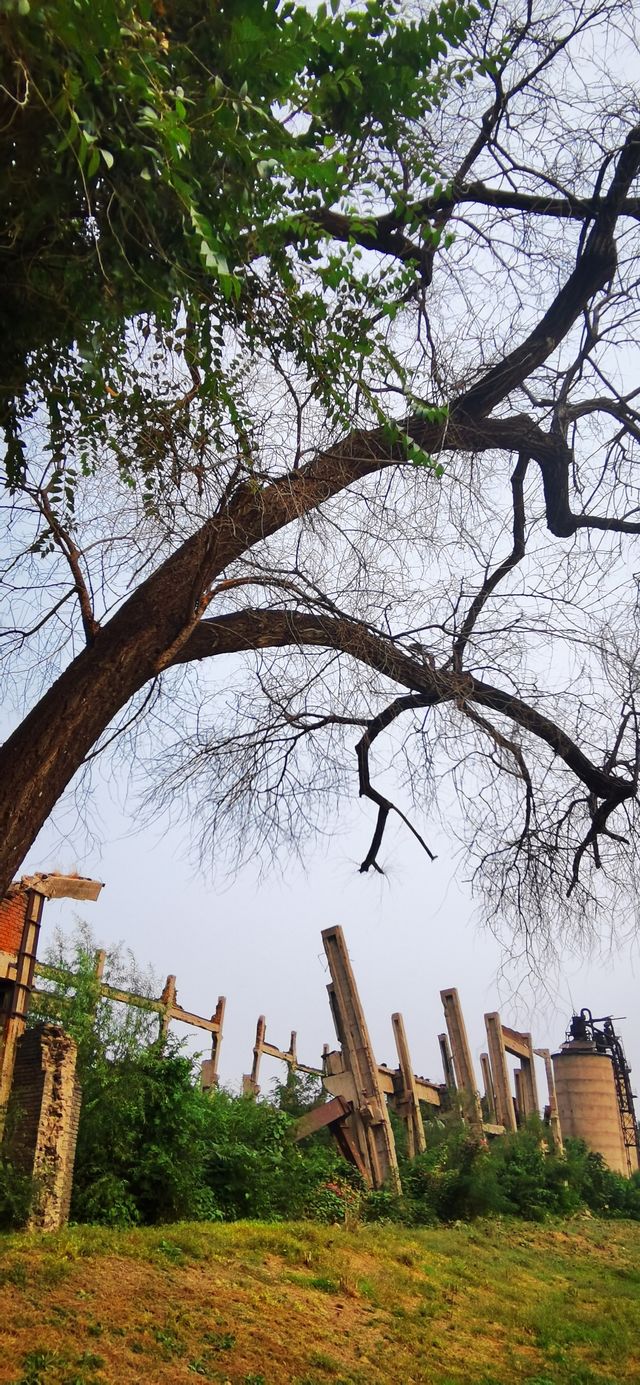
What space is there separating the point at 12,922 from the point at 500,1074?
12.1 metres

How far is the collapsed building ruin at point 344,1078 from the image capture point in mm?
10609

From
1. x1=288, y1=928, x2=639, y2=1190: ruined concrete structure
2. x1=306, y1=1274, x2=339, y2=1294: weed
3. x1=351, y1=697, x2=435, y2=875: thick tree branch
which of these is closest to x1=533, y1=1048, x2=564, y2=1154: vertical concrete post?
x1=288, y1=928, x2=639, y2=1190: ruined concrete structure

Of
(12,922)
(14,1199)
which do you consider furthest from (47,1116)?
(12,922)

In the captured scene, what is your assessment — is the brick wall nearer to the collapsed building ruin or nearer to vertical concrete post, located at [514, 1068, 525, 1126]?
the collapsed building ruin

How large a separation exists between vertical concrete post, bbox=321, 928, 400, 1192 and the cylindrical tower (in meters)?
12.3

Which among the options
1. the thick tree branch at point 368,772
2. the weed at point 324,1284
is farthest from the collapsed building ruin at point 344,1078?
the thick tree branch at point 368,772

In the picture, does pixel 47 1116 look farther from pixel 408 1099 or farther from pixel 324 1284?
pixel 408 1099

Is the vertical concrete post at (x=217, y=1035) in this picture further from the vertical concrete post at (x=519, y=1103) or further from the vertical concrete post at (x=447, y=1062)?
the vertical concrete post at (x=519, y=1103)

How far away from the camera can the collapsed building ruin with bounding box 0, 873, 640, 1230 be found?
10609 mm

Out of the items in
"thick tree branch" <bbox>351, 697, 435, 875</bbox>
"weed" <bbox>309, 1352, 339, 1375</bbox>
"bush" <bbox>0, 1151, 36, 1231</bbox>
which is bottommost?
"weed" <bbox>309, 1352, 339, 1375</bbox>

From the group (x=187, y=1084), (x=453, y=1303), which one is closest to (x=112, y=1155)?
(x=187, y=1084)

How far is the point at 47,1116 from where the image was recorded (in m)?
10.6

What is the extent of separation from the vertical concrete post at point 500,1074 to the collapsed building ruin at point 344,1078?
30 millimetres

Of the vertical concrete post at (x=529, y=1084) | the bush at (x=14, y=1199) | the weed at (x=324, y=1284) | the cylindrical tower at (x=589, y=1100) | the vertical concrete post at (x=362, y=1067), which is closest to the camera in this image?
the weed at (x=324, y=1284)
